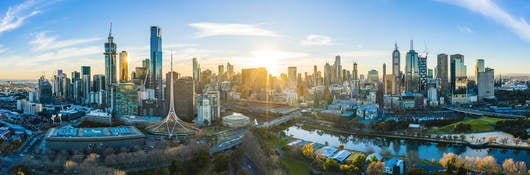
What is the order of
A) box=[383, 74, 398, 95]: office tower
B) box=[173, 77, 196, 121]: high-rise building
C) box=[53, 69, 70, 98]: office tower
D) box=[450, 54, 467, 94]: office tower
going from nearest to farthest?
box=[173, 77, 196, 121]: high-rise building → box=[53, 69, 70, 98]: office tower → box=[383, 74, 398, 95]: office tower → box=[450, 54, 467, 94]: office tower

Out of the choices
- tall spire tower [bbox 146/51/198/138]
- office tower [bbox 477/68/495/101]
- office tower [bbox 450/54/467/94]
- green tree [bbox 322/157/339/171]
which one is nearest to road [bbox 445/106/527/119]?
office tower [bbox 477/68/495/101]

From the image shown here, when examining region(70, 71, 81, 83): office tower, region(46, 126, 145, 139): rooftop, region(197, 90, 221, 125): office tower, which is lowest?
region(46, 126, 145, 139): rooftop

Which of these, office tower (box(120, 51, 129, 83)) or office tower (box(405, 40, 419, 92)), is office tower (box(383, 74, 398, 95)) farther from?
office tower (box(120, 51, 129, 83))

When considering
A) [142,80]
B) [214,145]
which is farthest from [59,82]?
[214,145]

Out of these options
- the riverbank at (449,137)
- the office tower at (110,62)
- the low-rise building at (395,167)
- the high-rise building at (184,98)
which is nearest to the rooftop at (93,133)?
the high-rise building at (184,98)

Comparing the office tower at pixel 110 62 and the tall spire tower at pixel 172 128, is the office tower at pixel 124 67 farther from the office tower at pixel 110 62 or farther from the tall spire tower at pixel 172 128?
the tall spire tower at pixel 172 128

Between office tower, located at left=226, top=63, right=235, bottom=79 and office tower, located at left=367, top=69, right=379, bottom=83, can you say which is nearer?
office tower, located at left=226, top=63, right=235, bottom=79

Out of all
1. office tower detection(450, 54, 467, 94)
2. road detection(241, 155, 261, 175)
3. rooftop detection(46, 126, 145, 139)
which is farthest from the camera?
office tower detection(450, 54, 467, 94)
